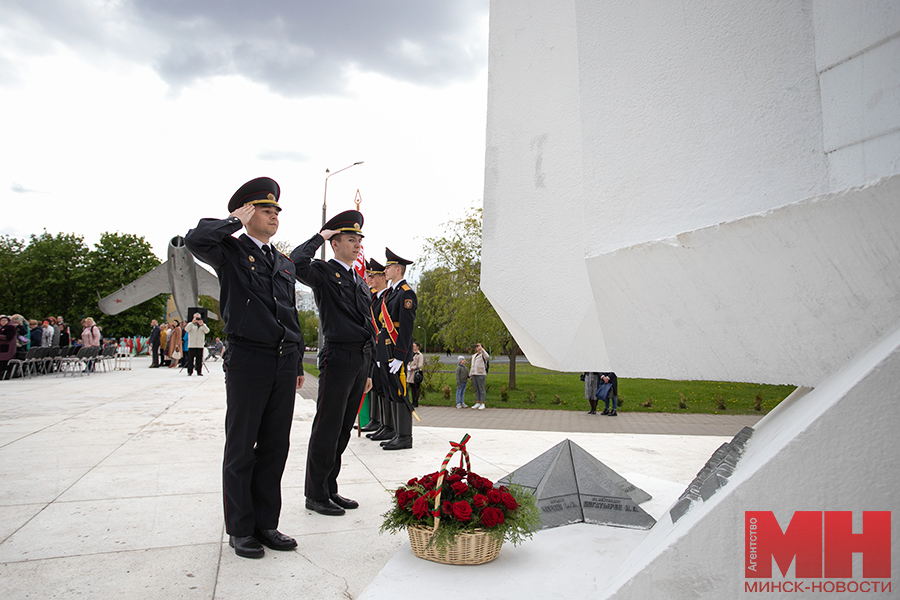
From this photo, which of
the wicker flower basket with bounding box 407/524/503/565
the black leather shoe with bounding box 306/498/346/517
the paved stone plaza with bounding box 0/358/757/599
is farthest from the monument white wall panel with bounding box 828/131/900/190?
the black leather shoe with bounding box 306/498/346/517

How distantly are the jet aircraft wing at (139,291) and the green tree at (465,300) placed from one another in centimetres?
1350

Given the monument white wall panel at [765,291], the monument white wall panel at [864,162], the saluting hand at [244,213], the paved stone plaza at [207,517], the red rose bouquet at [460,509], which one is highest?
the saluting hand at [244,213]

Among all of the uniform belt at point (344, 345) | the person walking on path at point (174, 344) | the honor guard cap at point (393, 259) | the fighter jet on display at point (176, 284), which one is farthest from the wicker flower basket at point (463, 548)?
the person walking on path at point (174, 344)

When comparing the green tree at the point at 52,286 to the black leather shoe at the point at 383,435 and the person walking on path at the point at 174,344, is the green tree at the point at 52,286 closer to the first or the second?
the person walking on path at the point at 174,344

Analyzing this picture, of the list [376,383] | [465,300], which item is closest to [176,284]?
[465,300]

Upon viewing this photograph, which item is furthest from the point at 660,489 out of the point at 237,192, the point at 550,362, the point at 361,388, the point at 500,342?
the point at 500,342

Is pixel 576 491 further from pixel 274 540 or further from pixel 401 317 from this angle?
pixel 401 317

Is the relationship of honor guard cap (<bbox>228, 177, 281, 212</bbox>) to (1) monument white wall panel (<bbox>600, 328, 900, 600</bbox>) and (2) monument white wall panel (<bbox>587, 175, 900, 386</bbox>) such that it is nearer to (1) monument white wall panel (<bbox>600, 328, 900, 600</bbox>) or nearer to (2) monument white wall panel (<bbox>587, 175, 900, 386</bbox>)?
(2) monument white wall panel (<bbox>587, 175, 900, 386</bbox>)

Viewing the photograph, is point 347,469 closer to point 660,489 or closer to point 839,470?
point 660,489

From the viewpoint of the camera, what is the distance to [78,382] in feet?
45.1

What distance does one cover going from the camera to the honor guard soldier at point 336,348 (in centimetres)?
369

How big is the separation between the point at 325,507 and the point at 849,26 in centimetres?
351

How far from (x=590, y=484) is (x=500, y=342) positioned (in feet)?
44.8

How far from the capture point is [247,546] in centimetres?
287
